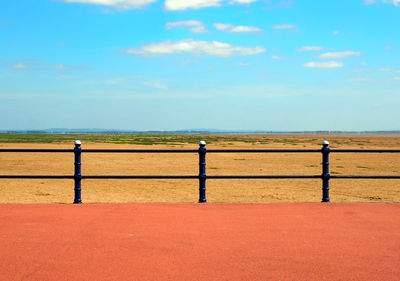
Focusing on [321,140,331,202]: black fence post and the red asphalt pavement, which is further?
[321,140,331,202]: black fence post

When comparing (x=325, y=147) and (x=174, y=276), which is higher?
(x=325, y=147)

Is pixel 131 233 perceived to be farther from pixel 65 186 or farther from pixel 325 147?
pixel 65 186

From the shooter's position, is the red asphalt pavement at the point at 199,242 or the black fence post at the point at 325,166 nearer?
the red asphalt pavement at the point at 199,242

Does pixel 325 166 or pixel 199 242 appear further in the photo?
pixel 325 166

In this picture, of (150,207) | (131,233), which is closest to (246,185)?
(150,207)

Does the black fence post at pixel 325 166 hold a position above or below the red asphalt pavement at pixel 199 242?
above

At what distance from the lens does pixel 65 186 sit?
57.7ft

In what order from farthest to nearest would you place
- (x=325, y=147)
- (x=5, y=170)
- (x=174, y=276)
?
(x=5, y=170), (x=325, y=147), (x=174, y=276)

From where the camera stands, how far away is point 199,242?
632 cm

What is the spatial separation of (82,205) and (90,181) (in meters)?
10.4

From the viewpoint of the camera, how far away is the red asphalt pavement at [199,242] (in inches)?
199

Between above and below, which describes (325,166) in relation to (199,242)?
above

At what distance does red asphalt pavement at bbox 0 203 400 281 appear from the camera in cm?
506

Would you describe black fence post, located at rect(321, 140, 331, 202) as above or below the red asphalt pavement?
above
